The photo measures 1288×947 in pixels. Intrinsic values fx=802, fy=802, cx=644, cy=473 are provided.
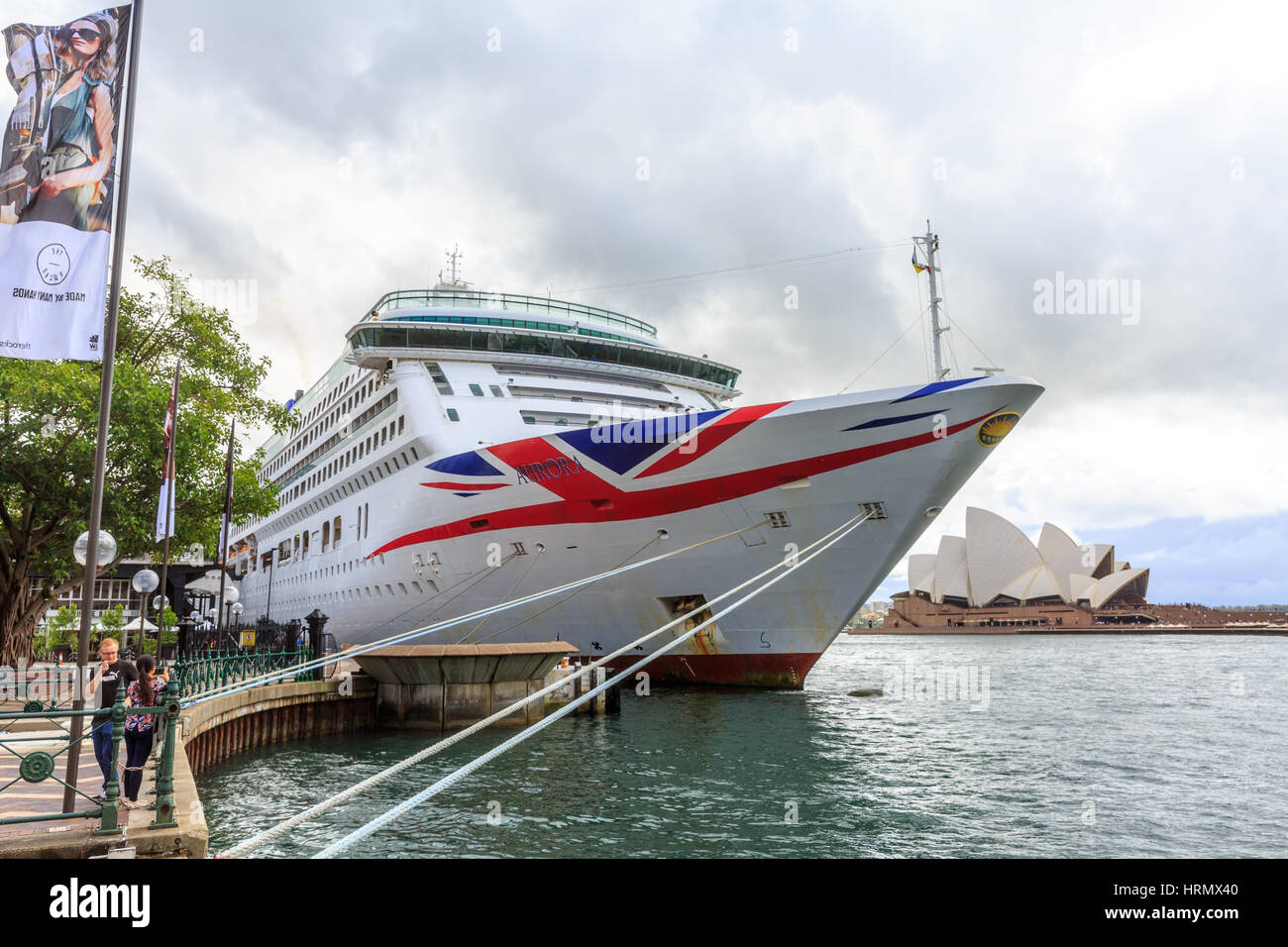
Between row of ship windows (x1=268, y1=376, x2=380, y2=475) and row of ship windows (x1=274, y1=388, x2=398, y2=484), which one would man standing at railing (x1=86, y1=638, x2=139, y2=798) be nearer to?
row of ship windows (x1=274, y1=388, x2=398, y2=484)

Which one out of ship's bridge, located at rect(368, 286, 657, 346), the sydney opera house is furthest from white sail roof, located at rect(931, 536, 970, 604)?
ship's bridge, located at rect(368, 286, 657, 346)

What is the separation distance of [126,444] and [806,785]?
17942 mm

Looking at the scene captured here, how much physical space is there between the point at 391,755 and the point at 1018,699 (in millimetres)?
18264

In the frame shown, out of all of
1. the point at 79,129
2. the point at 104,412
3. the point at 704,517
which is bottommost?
the point at 704,517

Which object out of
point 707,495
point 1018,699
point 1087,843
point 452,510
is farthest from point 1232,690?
point 452,510

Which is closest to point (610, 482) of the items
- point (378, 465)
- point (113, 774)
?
point (378, 465)

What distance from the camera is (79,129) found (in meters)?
6.97

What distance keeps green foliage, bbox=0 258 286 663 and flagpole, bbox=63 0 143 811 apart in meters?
12.6

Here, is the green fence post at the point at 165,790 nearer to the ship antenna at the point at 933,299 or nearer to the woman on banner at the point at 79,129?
the woman on banner at the point at 79,129

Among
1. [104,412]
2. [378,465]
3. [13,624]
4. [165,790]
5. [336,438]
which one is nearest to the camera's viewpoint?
[165,790]

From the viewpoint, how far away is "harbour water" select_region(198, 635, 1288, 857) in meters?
8.95

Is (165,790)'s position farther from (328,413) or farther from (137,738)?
(328,413)

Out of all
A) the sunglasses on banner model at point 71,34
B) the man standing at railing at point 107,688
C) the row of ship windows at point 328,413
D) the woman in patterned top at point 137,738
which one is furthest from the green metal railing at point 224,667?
the row of ship windows at point 328,413
